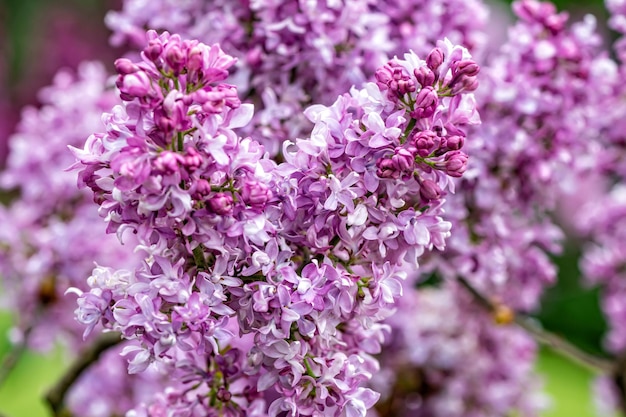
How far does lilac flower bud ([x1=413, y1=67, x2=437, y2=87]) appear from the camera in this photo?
39 cm

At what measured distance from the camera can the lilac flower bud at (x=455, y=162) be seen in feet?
1.26

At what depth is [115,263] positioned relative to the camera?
0.73 m

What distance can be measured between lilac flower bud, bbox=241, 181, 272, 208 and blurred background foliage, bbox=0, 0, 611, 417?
→ 61 cm

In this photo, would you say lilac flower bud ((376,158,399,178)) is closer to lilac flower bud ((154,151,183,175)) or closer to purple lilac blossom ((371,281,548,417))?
lilac flower bud ((154,151,183,175))

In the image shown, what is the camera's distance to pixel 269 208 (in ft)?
1.27

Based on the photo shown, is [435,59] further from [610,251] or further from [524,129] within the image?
[610,251]

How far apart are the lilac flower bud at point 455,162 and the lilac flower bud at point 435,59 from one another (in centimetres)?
4

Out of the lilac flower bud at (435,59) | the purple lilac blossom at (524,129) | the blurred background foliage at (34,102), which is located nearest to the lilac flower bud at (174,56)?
the lilac flower bud at (435,59)

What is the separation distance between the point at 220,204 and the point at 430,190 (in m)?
0.09

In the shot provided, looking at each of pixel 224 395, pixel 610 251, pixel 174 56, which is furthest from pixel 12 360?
pixel 610 251

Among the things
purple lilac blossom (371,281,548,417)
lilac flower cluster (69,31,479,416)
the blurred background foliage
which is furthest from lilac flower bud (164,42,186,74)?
the blurred background foliage

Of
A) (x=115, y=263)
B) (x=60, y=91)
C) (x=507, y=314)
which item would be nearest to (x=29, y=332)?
(x=115, y=263)

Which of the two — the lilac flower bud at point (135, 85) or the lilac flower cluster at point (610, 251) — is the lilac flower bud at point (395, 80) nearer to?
the lilac flower bud at point (135, 85)

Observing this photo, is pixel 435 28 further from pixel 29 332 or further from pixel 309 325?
pixel 29 332
